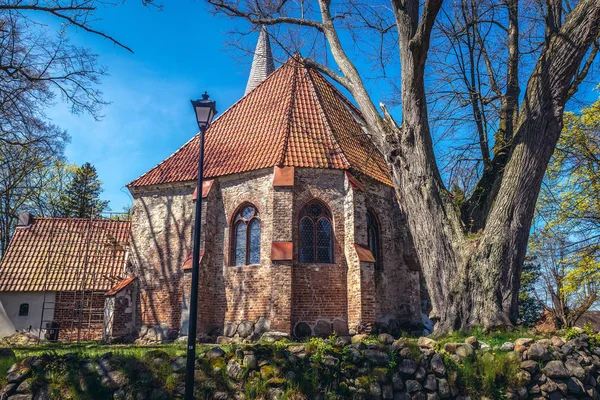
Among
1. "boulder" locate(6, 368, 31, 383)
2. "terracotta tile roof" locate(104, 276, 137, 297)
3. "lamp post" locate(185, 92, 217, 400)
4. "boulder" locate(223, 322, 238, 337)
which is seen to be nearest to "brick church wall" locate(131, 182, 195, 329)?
"terracotta tile roof" locate(104, 276, 137, 297)

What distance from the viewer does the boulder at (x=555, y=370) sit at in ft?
24.0

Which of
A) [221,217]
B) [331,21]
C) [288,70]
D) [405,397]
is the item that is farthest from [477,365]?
[288,70]

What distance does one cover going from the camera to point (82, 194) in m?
34.1

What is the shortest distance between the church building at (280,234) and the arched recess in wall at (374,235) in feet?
0.10

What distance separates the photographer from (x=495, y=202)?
8195 millimetres

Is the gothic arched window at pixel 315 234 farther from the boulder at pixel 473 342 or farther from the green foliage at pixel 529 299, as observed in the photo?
the green foliage at pixel 529 299

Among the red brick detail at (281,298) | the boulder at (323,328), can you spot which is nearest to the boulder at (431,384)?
the red brick detail at (281,298)

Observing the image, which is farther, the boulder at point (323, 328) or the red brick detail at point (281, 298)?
the boulder at point (323, 328)

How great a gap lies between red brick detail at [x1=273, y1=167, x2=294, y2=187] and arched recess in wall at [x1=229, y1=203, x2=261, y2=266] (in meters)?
1.27

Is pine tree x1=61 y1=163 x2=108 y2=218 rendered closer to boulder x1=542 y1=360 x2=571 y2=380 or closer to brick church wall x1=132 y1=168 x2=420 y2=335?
brick church wall x1=132 y1=168 x2=420 y2=335

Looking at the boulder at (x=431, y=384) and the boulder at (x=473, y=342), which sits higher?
the boulder at (x=473, y=342)

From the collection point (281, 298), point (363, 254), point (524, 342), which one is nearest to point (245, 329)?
point (281, 298)

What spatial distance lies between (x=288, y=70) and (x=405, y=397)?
1378 centimetres

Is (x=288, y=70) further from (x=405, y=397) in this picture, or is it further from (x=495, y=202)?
(x=405, y=397)
